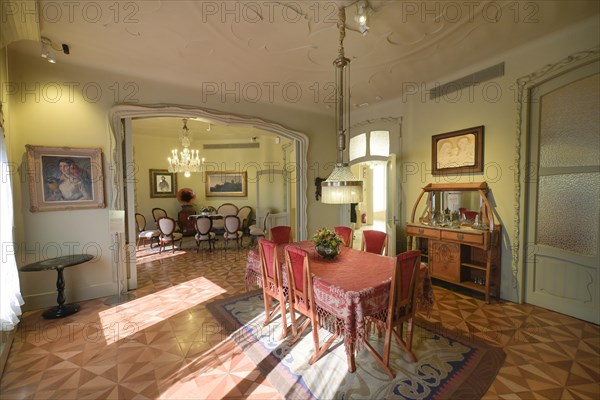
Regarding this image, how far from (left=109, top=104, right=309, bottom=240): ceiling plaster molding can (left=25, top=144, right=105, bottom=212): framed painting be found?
0.19 m

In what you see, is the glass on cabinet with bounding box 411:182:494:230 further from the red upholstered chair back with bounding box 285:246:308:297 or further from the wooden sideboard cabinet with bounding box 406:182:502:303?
the red upholstered chair back with bounding box 285:246:308:297

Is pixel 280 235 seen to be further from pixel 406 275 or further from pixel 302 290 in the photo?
pixel 406 275

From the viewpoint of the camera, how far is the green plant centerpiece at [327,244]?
2912 mm

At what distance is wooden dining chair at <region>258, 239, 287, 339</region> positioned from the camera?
2.79 meters

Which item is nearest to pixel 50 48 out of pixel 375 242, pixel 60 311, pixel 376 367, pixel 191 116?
pixel 191 116

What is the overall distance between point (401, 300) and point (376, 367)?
24.7 inches

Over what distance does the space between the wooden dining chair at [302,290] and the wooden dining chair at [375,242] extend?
1.35 metres

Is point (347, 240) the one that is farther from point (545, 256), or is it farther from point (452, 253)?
point (545, 256)

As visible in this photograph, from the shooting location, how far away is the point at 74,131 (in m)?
3.60

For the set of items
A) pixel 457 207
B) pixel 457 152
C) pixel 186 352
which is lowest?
pixel 186 352

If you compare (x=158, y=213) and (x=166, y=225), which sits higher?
(x=158, y=213)

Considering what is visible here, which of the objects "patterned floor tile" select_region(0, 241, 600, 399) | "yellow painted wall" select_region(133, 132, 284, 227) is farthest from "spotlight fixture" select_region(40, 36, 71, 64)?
"yellow painted wall" select_region(133, 132, 284, 227)

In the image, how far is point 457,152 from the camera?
13.5ft

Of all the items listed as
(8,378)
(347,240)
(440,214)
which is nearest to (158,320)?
(8,378)
